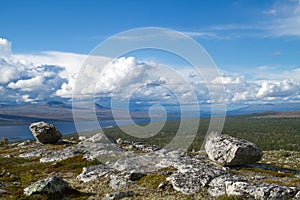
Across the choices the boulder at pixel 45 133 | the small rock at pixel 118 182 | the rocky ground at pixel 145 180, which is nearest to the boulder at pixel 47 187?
the rocky ground at pixel 145 180

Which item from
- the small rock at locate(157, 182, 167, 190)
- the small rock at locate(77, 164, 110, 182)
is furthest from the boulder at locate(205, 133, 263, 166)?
the small rock at locate(77, 164, 110, 182)

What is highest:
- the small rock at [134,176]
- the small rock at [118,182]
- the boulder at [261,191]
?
the boulder at [261,191]

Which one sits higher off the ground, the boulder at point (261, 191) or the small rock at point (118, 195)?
the boulder at point (261, 191)

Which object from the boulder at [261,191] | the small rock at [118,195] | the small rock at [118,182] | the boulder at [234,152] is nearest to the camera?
the boulder at [261,191]

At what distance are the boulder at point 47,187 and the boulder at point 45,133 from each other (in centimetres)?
4446

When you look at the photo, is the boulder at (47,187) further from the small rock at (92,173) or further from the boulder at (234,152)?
the boulder at (234,152)

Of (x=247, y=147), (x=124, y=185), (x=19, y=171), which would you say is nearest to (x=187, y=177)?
(x=124, y=185)

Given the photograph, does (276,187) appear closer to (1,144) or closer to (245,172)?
(245,172)

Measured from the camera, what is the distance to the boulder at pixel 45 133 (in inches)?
2741

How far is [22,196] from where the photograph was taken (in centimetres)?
2581

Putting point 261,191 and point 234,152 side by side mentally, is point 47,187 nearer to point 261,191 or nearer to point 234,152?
point 261,191

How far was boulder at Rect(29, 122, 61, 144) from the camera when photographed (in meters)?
69.6

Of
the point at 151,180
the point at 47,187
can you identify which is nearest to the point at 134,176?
the point at 151,180

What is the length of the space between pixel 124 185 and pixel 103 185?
245 centimetres
